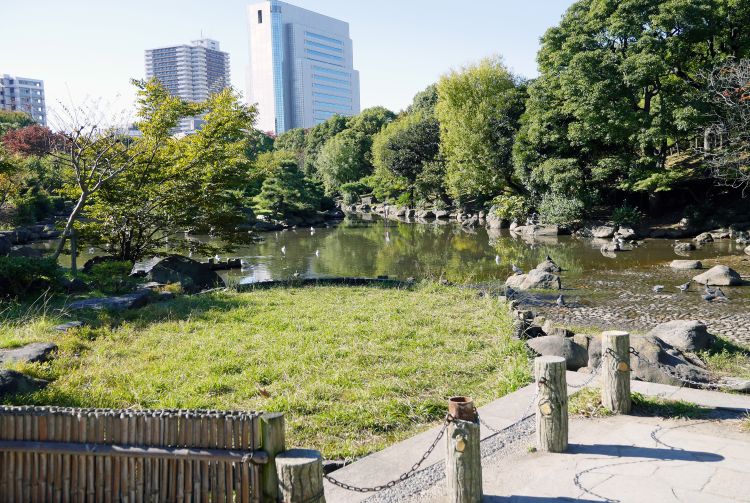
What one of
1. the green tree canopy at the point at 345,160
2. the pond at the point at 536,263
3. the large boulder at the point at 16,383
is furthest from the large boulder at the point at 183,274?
the green tree canopy at the point at 345,160

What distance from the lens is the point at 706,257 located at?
753 inches

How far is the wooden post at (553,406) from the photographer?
453 centimetres

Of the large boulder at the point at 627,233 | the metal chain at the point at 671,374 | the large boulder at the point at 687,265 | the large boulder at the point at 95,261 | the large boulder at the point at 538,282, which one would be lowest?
the metal chain at the point at 671,374

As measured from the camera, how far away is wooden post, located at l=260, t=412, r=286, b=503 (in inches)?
125

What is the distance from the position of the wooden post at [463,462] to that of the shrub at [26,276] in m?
9.26

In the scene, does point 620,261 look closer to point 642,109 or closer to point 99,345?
point 642,109

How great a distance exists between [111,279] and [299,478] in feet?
32.0

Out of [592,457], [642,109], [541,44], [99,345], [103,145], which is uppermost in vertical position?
[541,44]

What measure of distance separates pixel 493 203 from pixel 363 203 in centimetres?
1992

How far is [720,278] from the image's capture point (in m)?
14.0

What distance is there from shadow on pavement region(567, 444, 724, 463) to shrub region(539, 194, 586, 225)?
23.6 metres

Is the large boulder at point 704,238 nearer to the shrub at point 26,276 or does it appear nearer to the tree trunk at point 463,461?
the shrub at point 26,276

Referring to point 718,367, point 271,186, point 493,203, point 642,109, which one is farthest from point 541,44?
point 718,367

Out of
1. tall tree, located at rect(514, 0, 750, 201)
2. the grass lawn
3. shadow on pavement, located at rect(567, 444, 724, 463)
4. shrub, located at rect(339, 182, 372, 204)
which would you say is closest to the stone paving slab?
shadow on pavement, located at rect(567, 444, 724, 463)
